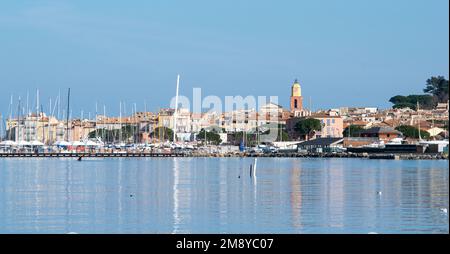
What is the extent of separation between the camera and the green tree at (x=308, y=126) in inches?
4528

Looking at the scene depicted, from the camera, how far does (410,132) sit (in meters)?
110

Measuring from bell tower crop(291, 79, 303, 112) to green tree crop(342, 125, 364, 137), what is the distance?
26.1m

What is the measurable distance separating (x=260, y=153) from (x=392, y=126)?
26461mm

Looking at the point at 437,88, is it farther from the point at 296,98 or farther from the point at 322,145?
the point at 322,145

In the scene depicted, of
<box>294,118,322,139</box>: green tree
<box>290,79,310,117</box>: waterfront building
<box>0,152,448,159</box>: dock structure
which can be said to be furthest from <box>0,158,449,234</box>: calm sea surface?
<box>290,79,310,117</box>: waterfront building

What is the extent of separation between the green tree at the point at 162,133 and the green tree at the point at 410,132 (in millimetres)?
25312

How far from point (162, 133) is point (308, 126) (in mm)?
15790

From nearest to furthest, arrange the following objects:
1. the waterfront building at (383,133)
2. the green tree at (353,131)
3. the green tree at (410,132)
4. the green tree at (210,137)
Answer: the waterfront building at (383,133) < the green tree at (410,132) < the green tree at (353,131) < the green tree at (210,137)

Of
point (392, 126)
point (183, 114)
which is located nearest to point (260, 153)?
point (392, 126)

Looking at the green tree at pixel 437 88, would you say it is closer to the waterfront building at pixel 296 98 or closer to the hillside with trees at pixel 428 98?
the hillside with trees at pixel 428 98

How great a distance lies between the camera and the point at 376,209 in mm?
24891

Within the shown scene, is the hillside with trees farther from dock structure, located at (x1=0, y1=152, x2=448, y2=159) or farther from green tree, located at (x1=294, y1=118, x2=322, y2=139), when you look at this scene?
dock structure, located at (x1=0, y1=152, x2=448, y2=159)

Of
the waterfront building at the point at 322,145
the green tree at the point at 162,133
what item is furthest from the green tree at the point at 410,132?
the green tree at the point at 162,133

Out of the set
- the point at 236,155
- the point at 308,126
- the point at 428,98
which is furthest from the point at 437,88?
the point at 236,155
